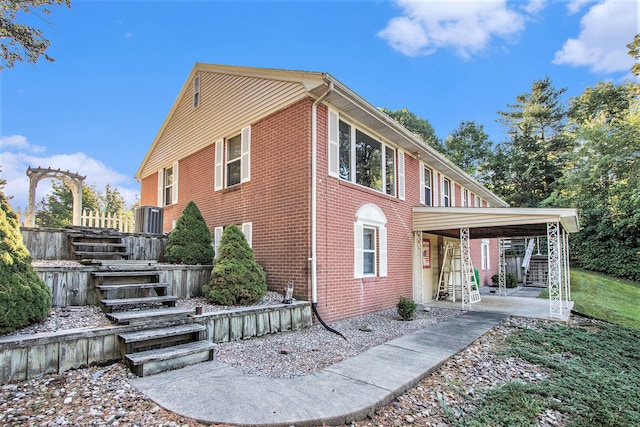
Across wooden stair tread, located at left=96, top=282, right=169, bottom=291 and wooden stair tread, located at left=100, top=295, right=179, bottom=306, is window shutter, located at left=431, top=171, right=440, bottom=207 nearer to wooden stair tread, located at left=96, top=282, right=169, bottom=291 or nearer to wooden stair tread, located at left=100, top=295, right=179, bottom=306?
wooden stair tread, located at left=96, top=282, right=169, bottom=291

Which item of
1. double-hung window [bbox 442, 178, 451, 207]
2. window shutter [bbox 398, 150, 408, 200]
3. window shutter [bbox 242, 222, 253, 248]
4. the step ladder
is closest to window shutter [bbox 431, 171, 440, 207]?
double-hung window [bbox 442, 178, 451, 207]

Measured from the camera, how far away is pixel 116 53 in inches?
425

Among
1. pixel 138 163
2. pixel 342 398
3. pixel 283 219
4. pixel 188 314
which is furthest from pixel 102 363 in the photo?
pixel 138 163

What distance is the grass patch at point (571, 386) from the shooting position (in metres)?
3.27

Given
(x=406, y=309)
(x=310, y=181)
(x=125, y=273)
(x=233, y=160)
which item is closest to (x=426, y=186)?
(x=406, y=309)

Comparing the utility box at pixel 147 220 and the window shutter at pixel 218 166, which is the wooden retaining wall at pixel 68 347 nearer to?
the window shutter at pixel 218 166

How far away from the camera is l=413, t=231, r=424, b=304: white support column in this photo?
10.2 meters

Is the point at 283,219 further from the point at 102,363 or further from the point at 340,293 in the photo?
the point at 102,363

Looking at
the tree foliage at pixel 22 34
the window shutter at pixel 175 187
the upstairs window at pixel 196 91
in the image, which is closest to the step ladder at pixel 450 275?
the window shutter at pixel 175 187

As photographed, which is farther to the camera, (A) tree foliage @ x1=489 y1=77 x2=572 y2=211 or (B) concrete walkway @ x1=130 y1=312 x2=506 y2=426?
(A) tree foliage @ x1=489 y1=77 x2=572 y2=211

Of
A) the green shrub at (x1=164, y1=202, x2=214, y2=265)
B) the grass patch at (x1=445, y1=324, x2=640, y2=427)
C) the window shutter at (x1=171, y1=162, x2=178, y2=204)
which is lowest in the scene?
the grass patch at (x1=445, y1=324, x2=640, y2=427)

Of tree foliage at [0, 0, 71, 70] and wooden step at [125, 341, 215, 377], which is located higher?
tree foliage at [0, 0, 71, 70]

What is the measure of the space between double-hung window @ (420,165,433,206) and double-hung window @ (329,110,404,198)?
5.77 ft

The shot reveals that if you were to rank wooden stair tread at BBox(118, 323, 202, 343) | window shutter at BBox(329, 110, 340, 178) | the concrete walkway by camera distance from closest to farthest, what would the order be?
the concrete walkway
wooden stair tread at BBox(118, 323, 202, 343)
window shutter at BBox(329, 110, 340, 178)
